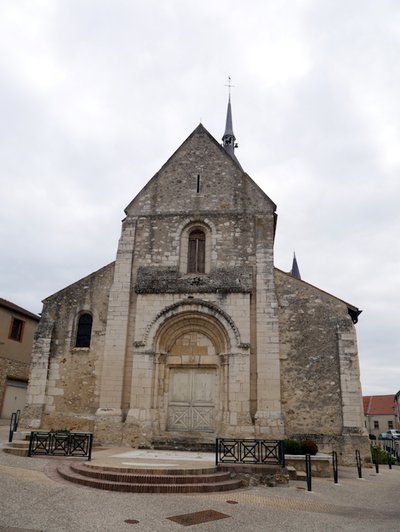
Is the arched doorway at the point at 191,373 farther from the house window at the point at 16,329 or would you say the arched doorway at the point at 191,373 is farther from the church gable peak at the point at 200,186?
the house window at the point at 16,329

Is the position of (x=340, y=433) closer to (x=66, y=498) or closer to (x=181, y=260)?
(x=181, y=260)

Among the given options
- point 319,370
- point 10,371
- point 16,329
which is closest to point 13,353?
point 10,371

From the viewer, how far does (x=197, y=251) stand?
663 inches

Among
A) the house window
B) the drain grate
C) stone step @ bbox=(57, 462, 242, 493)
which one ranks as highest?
the house window

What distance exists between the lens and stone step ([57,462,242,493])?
815 centimetres

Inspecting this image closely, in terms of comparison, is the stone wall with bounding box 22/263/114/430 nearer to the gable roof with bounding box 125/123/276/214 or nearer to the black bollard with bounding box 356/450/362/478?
the gable roof with bounding box 125/123/276/214

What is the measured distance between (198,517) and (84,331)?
34.7 ft

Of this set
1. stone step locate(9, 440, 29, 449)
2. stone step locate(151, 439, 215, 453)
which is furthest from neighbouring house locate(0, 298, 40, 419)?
stone step locate(151, 439, 215, 453)

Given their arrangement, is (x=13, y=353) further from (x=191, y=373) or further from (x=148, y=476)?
(x=148, y=476)

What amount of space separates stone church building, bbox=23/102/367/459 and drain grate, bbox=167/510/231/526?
278 inches

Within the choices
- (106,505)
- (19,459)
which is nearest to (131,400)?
(19,459)

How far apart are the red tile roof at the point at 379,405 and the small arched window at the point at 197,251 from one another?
64180 millimetres

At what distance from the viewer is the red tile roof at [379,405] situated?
69225mm

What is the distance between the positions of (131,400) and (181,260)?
5.36 metres
